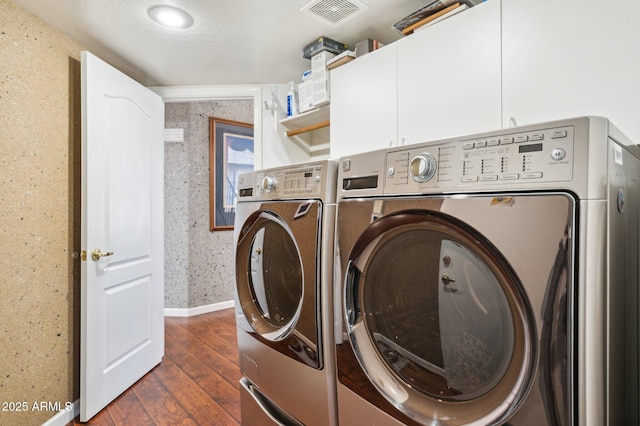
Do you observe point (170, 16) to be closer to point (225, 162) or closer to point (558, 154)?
point (558, 154)

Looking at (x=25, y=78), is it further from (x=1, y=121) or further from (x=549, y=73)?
(x=549, y=73)

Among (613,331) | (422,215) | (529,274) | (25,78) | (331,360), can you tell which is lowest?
(331,360)

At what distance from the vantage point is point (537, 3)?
45.8 inches

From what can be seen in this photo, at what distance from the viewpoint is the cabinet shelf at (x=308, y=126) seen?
88.2 inches

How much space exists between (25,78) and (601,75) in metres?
2.49

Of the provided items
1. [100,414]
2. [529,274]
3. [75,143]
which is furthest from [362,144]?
[100,414]

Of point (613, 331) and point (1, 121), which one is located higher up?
point (1, 121)

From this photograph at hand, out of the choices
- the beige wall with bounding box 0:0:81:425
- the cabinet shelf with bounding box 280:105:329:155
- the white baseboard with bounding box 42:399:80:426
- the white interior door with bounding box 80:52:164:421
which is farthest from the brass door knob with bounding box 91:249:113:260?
the cabinet shelf with bounding box 280:105:329:155

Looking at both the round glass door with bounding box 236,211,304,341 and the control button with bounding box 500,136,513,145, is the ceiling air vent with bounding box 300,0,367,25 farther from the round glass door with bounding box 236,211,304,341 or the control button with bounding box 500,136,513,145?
the control button with bounding box 500,136,513,145

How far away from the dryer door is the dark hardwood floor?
2.92 feet

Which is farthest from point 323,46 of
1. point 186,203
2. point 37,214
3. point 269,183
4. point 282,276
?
point 186,203

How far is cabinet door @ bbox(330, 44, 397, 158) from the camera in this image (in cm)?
166

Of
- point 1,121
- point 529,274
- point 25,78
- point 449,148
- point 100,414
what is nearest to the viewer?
point 529,274

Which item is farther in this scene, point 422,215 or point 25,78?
point 25,78
